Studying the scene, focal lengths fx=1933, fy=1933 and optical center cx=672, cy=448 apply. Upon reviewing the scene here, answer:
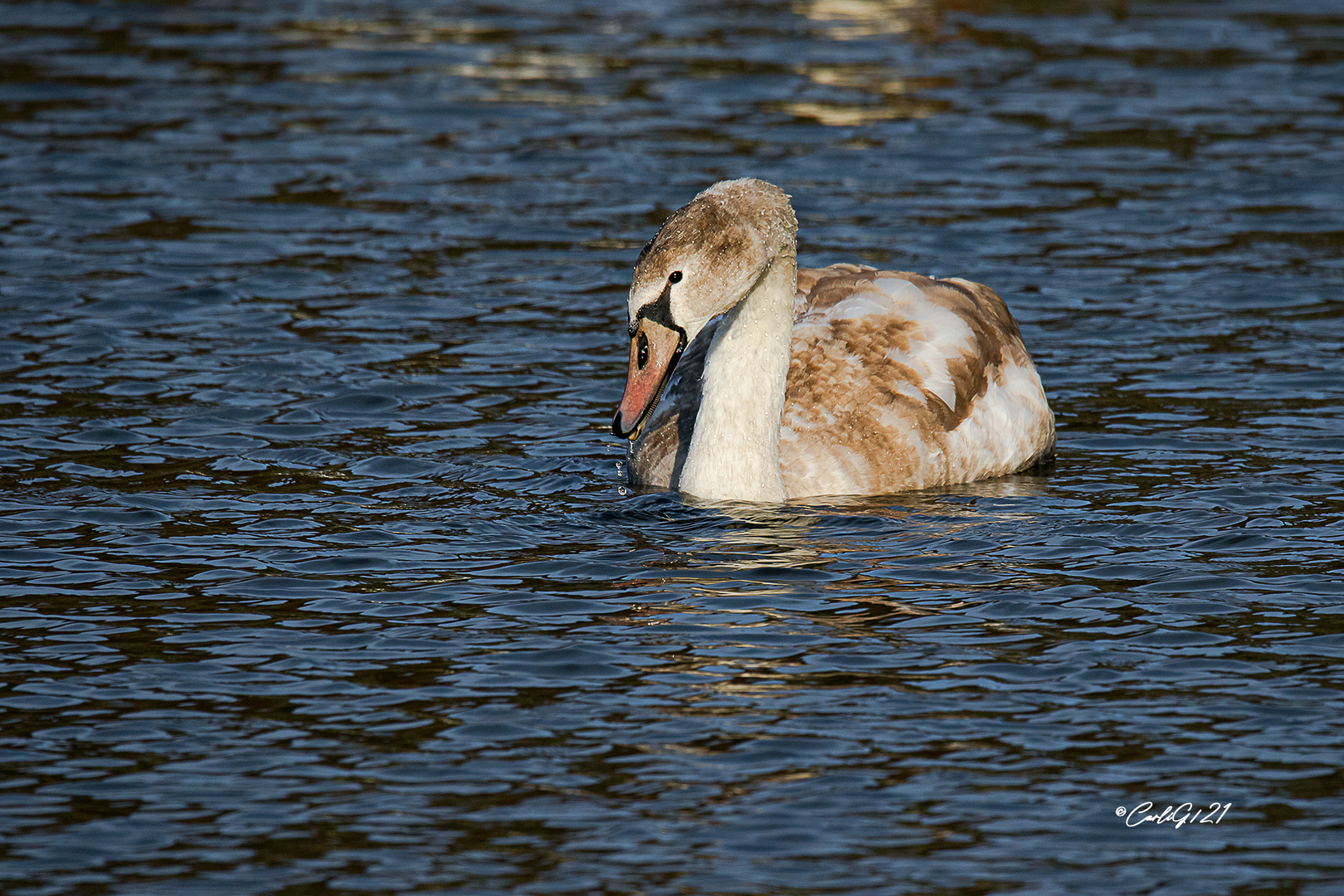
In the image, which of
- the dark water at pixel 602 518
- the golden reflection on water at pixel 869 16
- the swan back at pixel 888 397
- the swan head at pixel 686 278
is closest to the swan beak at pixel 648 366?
the swan head at pixel 686 278

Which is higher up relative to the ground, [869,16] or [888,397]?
[869,16]

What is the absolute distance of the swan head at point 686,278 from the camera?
30.8 feet

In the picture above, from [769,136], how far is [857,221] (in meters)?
2.92

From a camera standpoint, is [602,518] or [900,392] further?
[900,392]

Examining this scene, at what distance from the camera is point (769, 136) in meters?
18.6

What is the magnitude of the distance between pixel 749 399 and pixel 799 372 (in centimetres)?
93

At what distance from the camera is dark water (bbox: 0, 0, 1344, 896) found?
6613mm

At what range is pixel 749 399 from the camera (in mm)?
10133

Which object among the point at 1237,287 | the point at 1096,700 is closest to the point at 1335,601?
the point at 1096,700

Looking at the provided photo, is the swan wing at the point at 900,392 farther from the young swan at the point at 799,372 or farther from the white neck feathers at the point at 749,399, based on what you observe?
the white neck feathers at the point at 749,399
